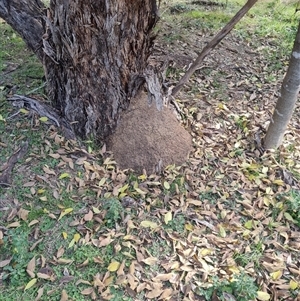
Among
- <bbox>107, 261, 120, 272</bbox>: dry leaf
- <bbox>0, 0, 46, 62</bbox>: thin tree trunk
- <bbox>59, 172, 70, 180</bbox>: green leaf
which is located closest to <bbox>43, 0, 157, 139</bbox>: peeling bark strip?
<bbox>0, 0, 46, 62</bbox>: thin tree trunk

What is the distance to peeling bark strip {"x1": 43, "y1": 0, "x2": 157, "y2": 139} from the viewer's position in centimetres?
261

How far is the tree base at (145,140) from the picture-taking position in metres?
2.97

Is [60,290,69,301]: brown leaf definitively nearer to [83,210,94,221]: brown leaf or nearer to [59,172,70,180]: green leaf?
[83,210,94,221]: brown leaf

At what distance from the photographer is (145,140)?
9.80ft

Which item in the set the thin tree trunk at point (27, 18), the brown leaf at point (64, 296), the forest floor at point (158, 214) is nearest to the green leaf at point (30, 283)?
the forest floor at point (158, 214)

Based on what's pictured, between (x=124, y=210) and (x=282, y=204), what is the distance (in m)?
1.22

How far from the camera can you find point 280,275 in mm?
2439

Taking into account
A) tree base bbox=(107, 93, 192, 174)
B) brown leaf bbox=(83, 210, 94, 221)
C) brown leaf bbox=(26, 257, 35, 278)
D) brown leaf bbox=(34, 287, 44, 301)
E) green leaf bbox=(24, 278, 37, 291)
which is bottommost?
brown leaf bbox=(34, 287, 44, 301)

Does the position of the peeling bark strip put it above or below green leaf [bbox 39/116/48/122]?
above

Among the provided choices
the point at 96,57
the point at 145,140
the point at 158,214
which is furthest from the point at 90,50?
the point at 158,214

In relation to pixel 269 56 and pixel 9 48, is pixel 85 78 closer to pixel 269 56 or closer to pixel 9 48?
pixel 9 48

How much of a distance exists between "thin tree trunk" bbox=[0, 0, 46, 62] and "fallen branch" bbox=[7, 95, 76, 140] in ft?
1.31

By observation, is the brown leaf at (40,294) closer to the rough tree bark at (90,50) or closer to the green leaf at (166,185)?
the green leaf at (166,185)

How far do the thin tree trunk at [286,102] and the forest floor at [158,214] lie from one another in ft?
0.45
